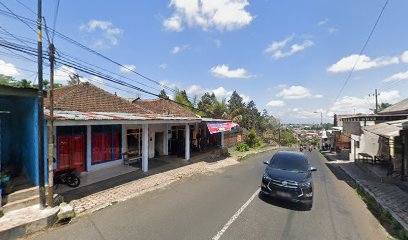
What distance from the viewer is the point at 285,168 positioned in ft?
26.7

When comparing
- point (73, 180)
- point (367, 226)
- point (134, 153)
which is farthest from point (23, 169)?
point (367, 226)

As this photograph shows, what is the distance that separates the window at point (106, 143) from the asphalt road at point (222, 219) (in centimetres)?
486

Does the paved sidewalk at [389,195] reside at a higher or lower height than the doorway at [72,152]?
lower

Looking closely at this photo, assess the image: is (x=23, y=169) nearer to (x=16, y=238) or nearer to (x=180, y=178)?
(x=16, y=238)

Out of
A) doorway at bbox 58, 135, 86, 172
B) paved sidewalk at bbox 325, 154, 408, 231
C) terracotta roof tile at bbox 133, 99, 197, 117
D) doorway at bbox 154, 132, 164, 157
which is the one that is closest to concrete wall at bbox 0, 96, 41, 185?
doorway at bbox 58, 135, 86, 172

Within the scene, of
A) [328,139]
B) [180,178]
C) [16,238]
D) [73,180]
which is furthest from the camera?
[328,139]

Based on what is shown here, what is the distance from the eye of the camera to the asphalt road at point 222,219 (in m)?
5.40

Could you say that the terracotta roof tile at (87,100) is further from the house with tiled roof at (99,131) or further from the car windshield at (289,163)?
the car windshield at (289,163)

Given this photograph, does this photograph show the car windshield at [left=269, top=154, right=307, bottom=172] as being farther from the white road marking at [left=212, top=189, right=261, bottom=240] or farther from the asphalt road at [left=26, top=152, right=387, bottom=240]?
the white road marking at [left=212, top=189, right=261, bottom=240]

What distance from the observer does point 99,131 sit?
11625 mm

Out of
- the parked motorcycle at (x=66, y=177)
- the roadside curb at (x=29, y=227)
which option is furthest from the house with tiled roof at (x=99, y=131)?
the roadside curb at (x=29, y=227)

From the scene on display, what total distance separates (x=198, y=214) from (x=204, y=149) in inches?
564

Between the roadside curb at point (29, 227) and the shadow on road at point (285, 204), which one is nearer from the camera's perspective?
the roadside curb at point (29, 227)

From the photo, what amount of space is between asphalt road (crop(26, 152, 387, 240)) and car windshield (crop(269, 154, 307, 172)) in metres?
1.33
